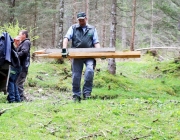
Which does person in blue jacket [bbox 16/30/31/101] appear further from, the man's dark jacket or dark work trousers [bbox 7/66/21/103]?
dark work trousers [bbox 7/66/21/103]

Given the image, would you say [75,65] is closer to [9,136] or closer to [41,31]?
[9,136]

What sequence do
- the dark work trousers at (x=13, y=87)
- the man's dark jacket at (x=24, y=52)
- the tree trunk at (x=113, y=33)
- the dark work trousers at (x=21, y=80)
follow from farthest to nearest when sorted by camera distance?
the tree trunk at (x=113, y=33) → the dark work trousers at (x=21, y=80) → the man's dark jacket at (x=24, y=52) → the dark work trousers at (x=13, y=87)

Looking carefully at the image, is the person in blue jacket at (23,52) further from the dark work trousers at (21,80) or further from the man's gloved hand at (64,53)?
the man's gloved hand at (64,53)

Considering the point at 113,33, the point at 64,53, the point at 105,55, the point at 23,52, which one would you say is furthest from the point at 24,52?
the point at 113,33

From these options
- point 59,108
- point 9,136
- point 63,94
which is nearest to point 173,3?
point 63,94

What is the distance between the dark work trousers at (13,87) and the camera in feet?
25.3

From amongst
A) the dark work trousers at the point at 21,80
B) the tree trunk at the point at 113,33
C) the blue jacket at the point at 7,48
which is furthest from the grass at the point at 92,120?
the tree trunk at the point at 113,33

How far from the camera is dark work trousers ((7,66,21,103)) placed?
25.3ft

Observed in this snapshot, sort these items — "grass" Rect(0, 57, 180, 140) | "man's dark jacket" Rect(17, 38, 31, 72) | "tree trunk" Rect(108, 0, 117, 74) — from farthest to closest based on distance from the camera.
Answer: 1. "tree trunk" Rect(108, 0, 117, 74)
2. "man's dark jacket" Rect(17, 38, 31, 72)
3. "grass" Rect(0, 57, 180, 140)

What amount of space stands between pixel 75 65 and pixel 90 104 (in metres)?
1.11

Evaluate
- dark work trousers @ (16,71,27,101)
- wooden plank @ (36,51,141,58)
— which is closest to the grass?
wooden plank @ (36,51,141,58)

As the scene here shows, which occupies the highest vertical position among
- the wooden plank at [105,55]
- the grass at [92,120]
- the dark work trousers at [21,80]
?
the wooden plank at [105,55]

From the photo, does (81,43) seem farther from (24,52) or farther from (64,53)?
(24,52)

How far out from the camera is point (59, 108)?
5.76m
